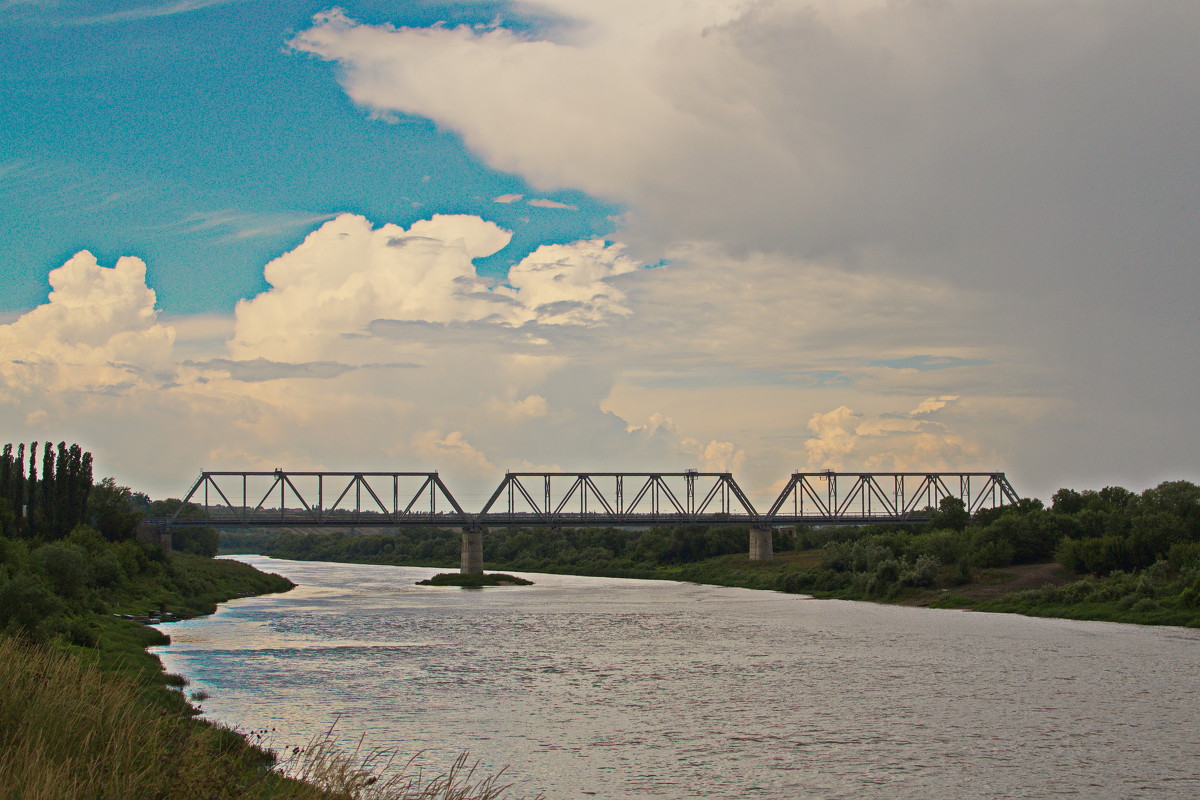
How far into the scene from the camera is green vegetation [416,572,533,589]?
131 metres

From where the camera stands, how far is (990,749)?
29.5 meters

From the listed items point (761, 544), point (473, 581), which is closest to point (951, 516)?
point (761, 544)

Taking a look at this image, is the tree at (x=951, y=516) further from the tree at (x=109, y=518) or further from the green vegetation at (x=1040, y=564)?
the tree at (x=109, y=518)

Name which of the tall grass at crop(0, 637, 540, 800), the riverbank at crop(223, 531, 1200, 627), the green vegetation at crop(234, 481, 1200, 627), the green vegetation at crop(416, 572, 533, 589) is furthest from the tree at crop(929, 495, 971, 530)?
the tall grass at crop(0, 637, 540, 800)

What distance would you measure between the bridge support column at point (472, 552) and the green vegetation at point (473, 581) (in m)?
4.70

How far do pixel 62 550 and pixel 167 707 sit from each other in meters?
37.2

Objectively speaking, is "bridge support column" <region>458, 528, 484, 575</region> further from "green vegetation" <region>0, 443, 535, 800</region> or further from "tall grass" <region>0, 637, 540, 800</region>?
"tall grass" <region>0, 637, 540, 800</region>

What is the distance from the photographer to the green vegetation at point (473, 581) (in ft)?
429

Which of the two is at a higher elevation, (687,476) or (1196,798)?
(687,476)

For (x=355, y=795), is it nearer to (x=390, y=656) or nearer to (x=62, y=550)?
(x=390, y=656)

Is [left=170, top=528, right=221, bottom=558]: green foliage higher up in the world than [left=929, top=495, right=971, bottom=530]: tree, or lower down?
lower down

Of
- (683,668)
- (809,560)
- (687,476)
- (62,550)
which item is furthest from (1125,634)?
(687,476)

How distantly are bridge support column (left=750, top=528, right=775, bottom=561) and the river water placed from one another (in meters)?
77.7

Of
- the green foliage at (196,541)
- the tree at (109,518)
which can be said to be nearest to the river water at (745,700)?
the tree at (109,518)
